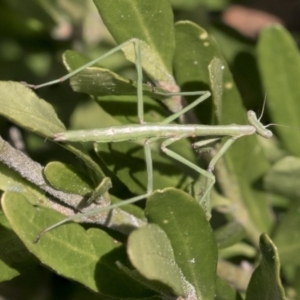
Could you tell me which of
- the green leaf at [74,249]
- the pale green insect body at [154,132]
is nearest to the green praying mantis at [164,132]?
the pale green insect body at [154,132]

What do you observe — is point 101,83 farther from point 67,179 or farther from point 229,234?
point 229,234

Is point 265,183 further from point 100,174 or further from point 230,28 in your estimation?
point 230,28

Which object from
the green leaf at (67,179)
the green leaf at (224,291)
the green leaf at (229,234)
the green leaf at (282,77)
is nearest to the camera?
A: the green leaf at (67,179)

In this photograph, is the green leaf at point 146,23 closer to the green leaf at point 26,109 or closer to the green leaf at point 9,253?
the green leaf at point 26,109

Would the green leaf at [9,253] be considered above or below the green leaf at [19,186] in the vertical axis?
below

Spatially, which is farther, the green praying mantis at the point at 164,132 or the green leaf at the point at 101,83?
the green praying mantis at the point at 164,132

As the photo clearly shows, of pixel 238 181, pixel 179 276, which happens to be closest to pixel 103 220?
pixel 179 276

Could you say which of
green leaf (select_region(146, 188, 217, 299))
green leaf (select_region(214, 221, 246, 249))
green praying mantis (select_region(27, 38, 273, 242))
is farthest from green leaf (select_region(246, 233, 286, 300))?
green leaf (select_region(214, 221, 246, 249))
